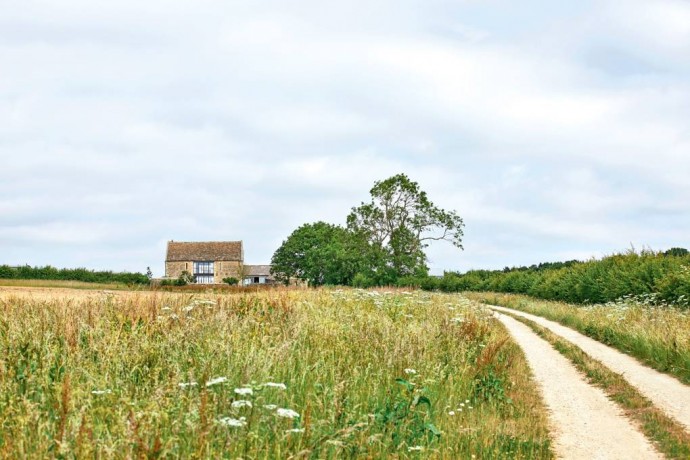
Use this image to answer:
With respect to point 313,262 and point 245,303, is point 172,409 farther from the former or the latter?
point 313,262

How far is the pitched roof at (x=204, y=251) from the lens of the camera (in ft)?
402

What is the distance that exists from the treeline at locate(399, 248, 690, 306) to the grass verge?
1032 centimetres

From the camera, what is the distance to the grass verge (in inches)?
366

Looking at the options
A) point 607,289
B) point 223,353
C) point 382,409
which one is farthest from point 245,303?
point 607,289

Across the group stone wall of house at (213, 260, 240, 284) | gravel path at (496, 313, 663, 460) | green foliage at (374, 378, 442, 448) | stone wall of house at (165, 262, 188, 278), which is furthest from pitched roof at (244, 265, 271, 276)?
green foliage at (374, 378, 442, 448)

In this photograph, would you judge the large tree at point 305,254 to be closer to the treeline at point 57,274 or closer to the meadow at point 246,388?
the treeline at point 57,274

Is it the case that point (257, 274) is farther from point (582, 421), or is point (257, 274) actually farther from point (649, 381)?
point (582, 421)

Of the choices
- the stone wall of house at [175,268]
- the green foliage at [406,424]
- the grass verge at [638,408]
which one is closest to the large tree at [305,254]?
the stone wall of house at [175,268]

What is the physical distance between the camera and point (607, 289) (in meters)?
35.7

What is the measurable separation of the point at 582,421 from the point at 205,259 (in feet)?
381

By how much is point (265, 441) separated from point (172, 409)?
0.90 m

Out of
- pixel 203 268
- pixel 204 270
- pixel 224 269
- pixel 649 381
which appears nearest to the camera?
pixel 649 381

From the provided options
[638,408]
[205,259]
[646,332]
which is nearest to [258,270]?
[205,259]

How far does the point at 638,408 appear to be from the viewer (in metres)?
11.6
